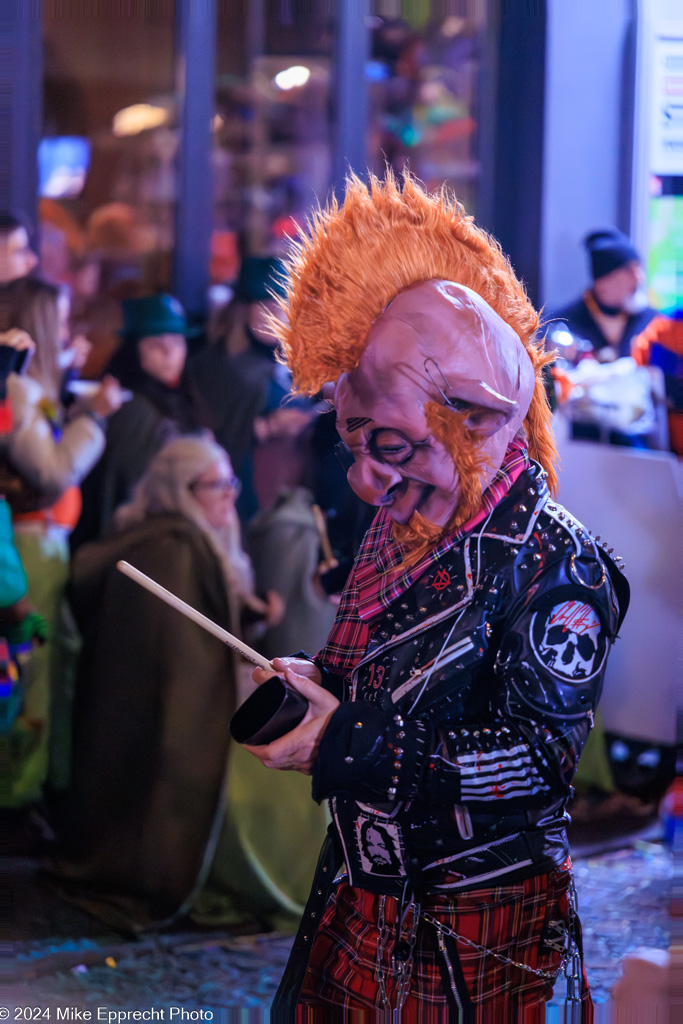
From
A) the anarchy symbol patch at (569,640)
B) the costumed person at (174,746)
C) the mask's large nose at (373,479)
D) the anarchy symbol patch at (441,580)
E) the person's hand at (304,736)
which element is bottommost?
the costumed person at (174,746)

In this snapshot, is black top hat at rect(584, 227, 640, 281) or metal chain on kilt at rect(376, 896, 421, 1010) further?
black top hat at rect(584, 227, 640, 281)

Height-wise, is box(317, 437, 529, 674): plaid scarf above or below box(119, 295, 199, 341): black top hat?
below

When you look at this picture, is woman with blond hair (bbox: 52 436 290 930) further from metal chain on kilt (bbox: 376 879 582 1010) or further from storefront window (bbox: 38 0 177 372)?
storefront window (bbox: 38 0 177 372)

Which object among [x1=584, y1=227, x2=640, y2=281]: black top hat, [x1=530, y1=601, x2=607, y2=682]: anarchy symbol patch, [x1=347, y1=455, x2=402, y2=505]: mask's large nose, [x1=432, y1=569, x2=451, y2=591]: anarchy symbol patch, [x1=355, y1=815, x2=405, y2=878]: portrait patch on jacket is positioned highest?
[x1=584, y1=227, x2=640, y2=281]: black top hat

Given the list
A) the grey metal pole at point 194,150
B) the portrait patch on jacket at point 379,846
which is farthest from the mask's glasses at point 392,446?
the grey metal pole at point 194,150

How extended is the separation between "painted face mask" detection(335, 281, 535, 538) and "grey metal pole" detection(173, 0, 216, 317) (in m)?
2.36

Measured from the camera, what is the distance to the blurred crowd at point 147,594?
A: 8.88 ft

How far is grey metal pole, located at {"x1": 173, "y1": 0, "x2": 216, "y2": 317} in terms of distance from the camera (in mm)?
3602

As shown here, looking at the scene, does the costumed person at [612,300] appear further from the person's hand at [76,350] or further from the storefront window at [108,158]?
the storefront window at [108,158]

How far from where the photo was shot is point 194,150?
3701 millimetres

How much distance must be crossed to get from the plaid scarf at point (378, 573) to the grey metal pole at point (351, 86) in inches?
97.4

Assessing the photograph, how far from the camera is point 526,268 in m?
3.22

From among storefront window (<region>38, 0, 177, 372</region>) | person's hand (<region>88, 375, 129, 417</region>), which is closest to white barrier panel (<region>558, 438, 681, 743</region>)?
person's hand (<region>88, 375, 129, 417</region>)

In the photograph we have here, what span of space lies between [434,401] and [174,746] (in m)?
1.79
